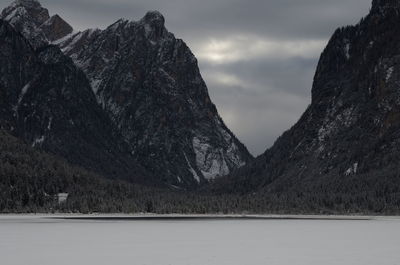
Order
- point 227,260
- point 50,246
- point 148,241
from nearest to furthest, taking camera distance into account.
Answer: point 227,260
point 50,246
point 148,241

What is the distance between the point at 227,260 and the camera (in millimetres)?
78000

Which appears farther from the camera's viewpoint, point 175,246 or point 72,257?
point 175,246

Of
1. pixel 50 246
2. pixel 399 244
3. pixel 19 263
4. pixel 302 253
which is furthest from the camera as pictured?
pixel 399 244

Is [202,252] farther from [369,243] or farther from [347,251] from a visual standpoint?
[369,243]

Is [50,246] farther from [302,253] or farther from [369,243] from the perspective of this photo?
[369,243]

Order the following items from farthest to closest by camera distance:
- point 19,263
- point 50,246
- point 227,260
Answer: point 50,246, point 227,260, point 19,263

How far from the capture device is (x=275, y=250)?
3642 inches

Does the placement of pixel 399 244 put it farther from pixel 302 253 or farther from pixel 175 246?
pixel 175 246

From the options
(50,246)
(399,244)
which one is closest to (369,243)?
(399,244)

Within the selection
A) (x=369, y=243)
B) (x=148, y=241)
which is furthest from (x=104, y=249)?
(x=369, y=243)

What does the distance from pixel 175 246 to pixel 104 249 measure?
428 inches

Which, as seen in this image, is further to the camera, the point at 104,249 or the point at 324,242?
the point at 324,242

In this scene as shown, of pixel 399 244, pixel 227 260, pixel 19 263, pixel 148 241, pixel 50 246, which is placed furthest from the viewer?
pixel 148 241

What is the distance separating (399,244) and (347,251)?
16.2m
